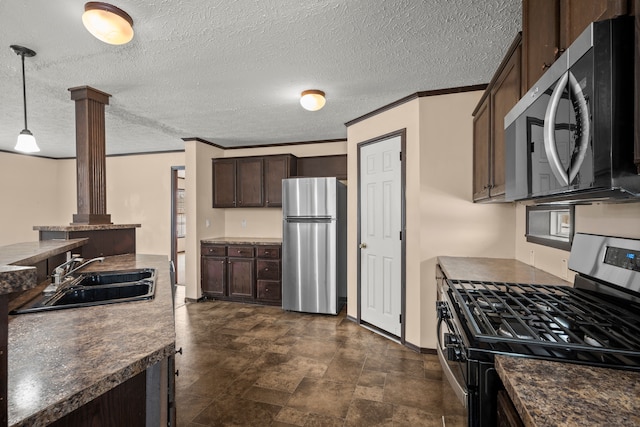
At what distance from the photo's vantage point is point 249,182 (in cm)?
464

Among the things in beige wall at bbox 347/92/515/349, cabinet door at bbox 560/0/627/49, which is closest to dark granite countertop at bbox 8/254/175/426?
cabinet door at bbox 560/0/627/49

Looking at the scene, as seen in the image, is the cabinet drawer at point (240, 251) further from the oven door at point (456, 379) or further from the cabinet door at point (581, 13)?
the cabinet door at point (581, 13)

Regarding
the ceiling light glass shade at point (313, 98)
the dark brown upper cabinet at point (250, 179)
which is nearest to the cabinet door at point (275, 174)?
the dark brown upper cabinet at point (250, 179)

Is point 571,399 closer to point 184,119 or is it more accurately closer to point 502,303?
point 502,303

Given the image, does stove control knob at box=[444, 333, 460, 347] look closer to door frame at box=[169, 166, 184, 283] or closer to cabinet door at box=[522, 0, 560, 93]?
cabinet door at box=[522, 0, 560, 93]

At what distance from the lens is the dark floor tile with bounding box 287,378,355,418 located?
195 centimetres

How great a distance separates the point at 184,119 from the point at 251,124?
0.79 metres

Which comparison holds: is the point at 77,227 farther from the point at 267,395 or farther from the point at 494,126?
the point at 494,126

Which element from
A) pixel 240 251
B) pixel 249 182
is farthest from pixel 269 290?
pixel 249 182

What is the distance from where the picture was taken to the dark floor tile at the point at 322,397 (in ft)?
6.40

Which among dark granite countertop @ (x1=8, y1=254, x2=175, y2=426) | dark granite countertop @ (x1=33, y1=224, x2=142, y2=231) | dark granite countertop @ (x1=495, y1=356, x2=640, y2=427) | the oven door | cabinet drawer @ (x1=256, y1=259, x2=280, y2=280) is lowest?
cabinet drawer @ (x1=256, y1=259, x2=280, y2=280)

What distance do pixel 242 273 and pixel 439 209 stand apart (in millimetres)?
2901

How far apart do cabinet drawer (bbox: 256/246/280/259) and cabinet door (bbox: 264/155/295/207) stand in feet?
2.28

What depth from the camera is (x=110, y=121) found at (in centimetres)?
364
